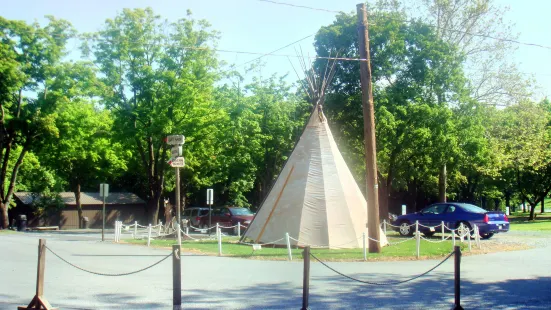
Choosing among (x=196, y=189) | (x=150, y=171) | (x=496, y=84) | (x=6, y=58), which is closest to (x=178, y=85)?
(x=150, y=171)

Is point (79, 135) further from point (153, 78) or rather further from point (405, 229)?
point (405, 229)

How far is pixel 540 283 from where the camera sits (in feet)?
39.8

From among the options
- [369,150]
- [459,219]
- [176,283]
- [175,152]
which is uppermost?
[369,150]

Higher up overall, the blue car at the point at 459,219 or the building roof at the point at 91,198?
the building roof at the point at 91,198

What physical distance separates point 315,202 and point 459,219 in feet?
28.0

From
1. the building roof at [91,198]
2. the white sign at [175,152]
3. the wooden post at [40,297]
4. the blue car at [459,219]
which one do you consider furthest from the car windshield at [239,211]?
the wooden post at [40,297]

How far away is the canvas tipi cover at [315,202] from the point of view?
66.0ft

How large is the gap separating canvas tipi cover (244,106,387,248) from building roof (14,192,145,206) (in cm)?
3497

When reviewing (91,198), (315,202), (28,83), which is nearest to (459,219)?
(315,202)

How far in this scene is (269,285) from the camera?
11727 mm

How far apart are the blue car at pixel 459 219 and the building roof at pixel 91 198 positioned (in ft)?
112

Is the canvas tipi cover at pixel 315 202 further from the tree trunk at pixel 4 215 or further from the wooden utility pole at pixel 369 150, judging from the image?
the tree trunk at pixel 4 215

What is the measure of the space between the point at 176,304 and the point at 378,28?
28.0 metres

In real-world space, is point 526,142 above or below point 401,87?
below
